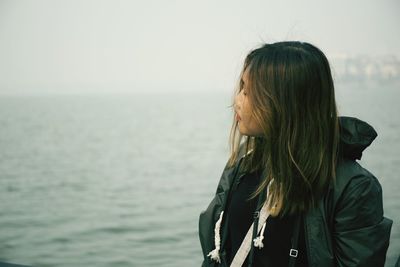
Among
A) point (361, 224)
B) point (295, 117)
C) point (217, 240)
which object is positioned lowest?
point (217, 240)

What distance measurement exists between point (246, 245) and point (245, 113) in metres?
0.35

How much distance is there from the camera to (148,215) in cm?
1432

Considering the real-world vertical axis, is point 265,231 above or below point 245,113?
below

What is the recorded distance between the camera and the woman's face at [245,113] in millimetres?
1147

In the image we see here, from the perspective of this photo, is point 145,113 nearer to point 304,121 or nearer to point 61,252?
point 61,252

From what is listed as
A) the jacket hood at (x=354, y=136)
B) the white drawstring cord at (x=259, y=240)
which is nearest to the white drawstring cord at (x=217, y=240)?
the white drawstring cord at (x=259, y=240)

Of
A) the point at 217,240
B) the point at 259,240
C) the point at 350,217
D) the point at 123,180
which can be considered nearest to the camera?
the point at 350,217

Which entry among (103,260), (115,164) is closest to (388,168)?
(103,260)

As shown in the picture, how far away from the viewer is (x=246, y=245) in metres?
1.19

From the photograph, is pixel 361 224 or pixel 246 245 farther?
pixel 246 245

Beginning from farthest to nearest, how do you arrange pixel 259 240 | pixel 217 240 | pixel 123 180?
pixel 123 180 → pixel 217 240 → pixel 259 240

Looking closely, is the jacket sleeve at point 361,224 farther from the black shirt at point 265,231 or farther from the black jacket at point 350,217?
the black shirt at point 265,231

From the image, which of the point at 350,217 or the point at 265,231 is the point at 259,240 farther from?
the point at 350,217

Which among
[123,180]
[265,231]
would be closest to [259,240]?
[265,231]
